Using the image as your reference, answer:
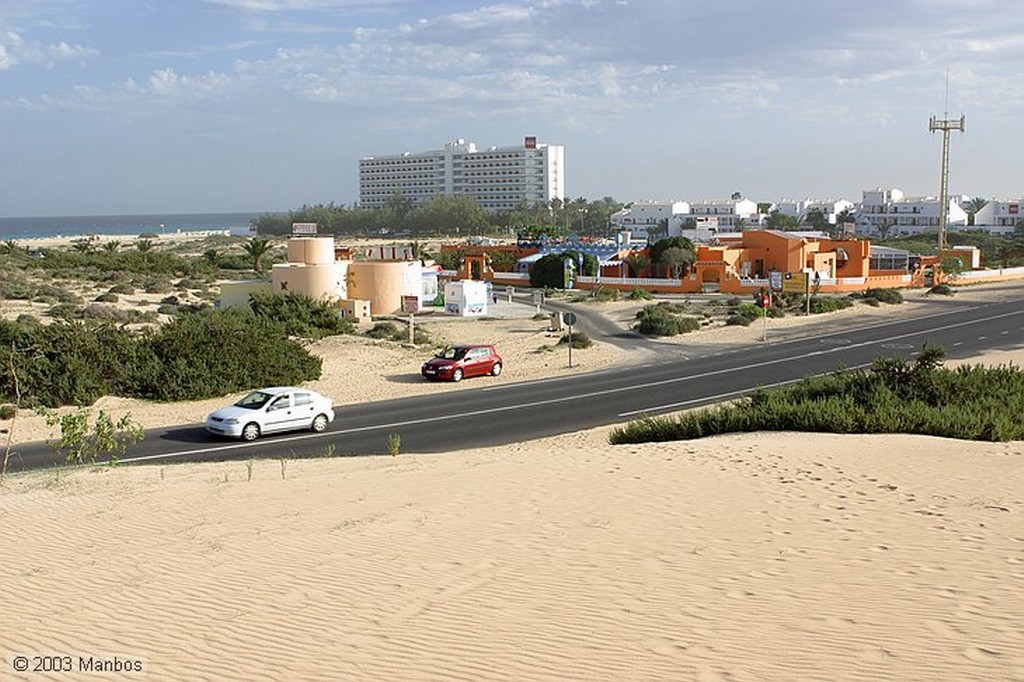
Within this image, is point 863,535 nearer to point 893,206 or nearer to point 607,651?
point 607,651

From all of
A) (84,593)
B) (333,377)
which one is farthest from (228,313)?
(84,593)

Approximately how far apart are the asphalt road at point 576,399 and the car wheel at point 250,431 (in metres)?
0.34

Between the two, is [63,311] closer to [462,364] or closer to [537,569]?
[462,364]

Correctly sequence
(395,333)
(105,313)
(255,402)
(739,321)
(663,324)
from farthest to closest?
(739,321)
(663,324)
(105,313)
(395,333)
(255,402)

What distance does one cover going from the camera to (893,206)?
595 feet

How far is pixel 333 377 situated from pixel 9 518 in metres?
22.5

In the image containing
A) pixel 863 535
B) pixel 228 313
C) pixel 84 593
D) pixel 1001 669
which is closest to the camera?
pixel 1001 669

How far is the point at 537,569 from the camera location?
33.3 feet

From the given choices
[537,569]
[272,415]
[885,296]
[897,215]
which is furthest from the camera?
[897,215]

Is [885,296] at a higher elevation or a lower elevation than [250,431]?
higher

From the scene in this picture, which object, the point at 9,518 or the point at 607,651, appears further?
the point at 9,518

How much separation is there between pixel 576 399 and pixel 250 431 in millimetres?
10902

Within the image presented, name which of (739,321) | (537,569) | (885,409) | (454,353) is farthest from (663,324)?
(537,569)

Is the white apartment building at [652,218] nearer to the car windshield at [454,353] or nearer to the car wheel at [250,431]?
the car windshield at [454,353]
